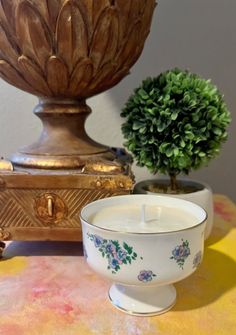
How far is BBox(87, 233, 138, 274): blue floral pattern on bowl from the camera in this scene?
37 cm

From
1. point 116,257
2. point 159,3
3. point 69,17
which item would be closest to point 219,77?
point 159,3

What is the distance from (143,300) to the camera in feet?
1.34

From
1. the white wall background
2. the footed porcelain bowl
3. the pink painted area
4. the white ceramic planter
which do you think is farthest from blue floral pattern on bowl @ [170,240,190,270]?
the white wall background

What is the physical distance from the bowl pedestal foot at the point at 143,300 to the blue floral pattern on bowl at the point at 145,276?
0.7 inches

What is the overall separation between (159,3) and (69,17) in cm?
36

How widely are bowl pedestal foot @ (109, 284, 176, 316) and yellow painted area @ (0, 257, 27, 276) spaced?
0.13 metres

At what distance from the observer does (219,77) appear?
31.4 inches

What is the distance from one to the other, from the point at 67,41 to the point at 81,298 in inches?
10.9

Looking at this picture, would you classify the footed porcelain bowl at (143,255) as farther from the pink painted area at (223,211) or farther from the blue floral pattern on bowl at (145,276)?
the pink painted area at (223,211)

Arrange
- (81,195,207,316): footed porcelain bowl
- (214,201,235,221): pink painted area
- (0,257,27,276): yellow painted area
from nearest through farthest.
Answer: (81,195,207,316): footed porcelain bowl < (0,257,27,276): yellow painted area < (214,201,235,221): pink painted area

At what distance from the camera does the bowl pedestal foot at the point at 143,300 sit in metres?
0.40

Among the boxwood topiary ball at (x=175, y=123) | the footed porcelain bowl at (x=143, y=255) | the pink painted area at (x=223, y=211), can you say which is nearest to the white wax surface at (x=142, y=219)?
the footed porcelain bowl at (x=143, y=255)

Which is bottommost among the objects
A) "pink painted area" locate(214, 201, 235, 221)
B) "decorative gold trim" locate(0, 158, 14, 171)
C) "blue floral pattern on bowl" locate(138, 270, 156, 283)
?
"pink painted area" locate(214, 201, 235, 221)

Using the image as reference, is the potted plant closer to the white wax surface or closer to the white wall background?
the white wax surface
